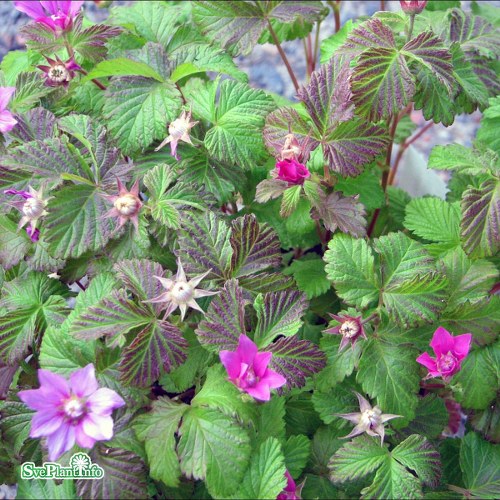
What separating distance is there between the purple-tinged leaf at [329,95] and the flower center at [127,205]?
29cm

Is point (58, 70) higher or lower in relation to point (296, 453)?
higher

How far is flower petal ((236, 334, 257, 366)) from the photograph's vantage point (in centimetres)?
75

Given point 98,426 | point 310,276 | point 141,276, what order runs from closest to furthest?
point 98,426, point 141,276, point 310,276

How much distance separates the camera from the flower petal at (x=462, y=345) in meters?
0.81

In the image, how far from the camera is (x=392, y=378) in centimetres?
84

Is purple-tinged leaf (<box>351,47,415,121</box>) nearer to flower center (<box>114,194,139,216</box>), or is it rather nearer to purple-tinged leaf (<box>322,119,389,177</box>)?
purple-tinged leaf (<box>322,119,389,177</box>)

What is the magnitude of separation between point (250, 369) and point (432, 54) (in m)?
0.51

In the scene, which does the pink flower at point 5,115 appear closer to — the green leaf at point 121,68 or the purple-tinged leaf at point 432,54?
the green leaf at point 121,68

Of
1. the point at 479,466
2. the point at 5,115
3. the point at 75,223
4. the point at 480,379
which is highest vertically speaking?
the point at 5,115

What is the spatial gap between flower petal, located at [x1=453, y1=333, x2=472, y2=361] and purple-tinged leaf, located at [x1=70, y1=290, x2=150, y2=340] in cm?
39

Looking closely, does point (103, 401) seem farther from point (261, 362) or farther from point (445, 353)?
point (445, 353)

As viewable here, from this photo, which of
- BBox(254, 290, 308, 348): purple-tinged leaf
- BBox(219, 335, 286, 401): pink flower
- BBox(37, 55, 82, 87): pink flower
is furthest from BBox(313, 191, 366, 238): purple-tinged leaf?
BBox(37, 55, 82, 87): pink flower

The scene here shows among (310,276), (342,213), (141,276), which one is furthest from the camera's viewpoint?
(310,276)

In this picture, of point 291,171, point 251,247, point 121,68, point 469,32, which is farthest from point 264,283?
point 469,32
